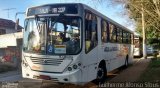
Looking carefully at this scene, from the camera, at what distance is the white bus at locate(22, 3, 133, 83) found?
11.2m

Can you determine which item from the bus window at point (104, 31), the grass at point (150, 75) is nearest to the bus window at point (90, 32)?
the bus window at point (104, 31)

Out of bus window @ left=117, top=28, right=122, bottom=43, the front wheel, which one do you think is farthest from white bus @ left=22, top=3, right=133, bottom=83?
bus window @ left=117, top=28, right=122, bottom=43

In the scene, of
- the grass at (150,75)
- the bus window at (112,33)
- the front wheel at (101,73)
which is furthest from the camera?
the bus window at (112,33)

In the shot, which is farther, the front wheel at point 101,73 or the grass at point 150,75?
the grass at point 150,75

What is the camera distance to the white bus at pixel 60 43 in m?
11.2

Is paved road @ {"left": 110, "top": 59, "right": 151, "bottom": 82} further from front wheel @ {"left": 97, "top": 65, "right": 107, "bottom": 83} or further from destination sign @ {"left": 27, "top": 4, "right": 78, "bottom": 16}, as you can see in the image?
destination sign @ {"left": 27, "top": 4, "right": 78, "bottom": 16}

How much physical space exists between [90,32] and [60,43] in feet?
4.78

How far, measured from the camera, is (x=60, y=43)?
1135 cm

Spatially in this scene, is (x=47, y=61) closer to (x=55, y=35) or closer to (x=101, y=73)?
(x=55, y=35)

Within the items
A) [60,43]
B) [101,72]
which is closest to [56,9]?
[60,43]

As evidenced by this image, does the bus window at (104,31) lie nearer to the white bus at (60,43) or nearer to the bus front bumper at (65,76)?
the white bus at (60,43)

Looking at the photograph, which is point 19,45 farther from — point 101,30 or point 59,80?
point 59,80

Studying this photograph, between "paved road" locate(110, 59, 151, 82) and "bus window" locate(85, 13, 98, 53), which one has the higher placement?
"bus window" locate(85, 13, 98, 53)

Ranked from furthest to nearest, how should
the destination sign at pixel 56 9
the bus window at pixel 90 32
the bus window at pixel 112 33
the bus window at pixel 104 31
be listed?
1. the bus window at pixel 112 33
2. the bus window at pixel 104 31
3. the bus window at pixel 90 32
4. the destination sign at pixel 56 9
